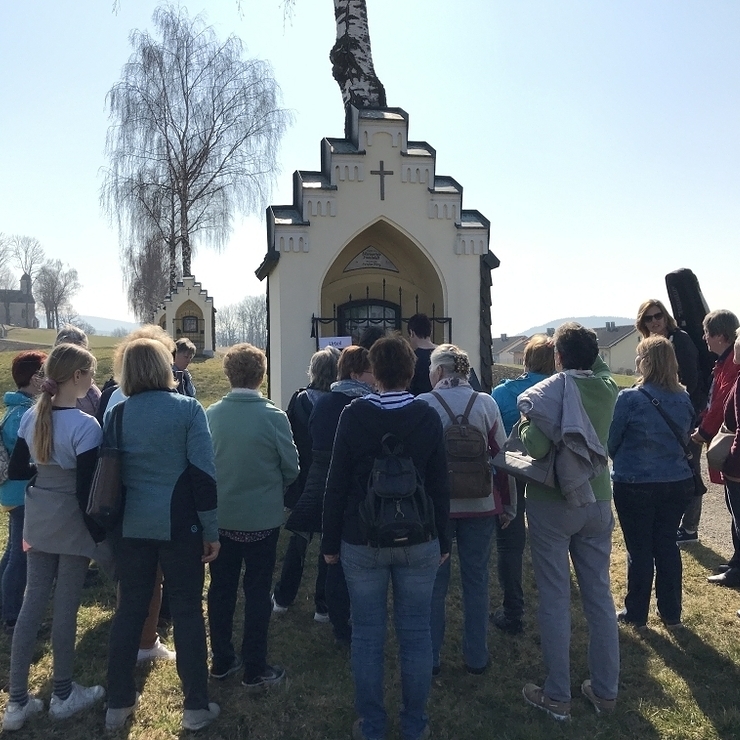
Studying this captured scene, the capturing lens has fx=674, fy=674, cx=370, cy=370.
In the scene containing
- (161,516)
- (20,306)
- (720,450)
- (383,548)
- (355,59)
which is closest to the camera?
(383,548)

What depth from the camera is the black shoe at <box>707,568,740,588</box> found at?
536cm

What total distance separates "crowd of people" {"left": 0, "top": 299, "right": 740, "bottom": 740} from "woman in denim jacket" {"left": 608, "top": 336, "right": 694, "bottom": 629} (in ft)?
0.07

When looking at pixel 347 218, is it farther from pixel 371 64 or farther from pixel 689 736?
pixel 689 736

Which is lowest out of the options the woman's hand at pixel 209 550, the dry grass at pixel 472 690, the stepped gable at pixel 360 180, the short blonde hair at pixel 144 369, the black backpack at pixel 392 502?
the dry grass at pixel 472 690

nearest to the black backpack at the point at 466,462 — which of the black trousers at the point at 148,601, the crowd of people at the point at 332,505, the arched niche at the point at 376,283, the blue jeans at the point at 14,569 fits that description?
the crowd of people at the point at 332,505

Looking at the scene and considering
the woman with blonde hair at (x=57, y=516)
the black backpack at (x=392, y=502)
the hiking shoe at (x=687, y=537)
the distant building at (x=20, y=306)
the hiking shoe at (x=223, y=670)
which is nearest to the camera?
A: the black backpack at (x=392, y=502)

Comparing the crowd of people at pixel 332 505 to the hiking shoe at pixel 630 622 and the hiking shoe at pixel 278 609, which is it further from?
the hiking shoe at pixel 630 622

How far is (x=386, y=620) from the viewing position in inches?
122

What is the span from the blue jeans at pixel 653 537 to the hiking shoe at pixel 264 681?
2.32 meters

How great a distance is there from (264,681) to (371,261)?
5548 millimetres

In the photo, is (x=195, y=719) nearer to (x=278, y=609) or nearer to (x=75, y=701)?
(x=75, y=701)

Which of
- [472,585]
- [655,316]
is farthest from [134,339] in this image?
[655,316]

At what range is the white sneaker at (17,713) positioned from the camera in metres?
3.36

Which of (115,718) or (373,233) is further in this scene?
(373,233)
